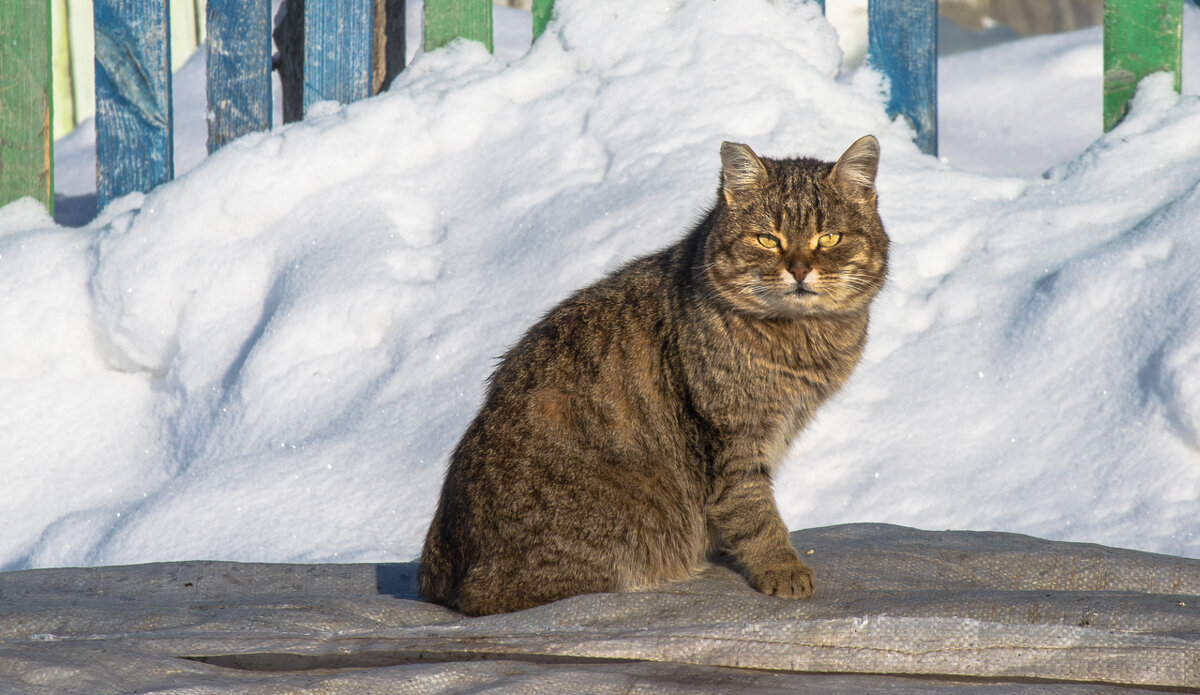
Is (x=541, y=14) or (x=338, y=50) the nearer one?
Result: (x=338, y=50)

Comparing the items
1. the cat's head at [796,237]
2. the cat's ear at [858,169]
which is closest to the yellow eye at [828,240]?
the cat's head at [796,237]

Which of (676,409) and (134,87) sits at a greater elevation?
(134,87)

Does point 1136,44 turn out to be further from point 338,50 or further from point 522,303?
point 338,50

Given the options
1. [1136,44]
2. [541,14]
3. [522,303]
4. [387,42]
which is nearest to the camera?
[522,303]

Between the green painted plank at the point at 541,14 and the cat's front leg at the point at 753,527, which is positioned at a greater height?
the green painted plank at the point at 541,14

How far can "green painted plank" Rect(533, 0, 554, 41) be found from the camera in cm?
494

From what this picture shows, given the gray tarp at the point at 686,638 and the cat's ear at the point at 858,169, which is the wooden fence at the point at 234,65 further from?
the gray tarp at the point at 686,638

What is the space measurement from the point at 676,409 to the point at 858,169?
0.80 m

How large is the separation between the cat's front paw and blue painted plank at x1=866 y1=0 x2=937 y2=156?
2.78 meters

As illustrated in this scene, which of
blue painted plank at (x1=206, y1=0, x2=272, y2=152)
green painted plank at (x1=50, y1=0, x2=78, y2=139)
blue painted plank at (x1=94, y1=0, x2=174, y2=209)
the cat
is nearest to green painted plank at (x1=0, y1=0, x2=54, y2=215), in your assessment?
blue painted plank at (x1=94, y1=0, x2=174, y2=209)

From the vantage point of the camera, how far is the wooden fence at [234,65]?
4.62 m

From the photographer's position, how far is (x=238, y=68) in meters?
4.73

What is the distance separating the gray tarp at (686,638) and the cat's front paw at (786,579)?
5 cm

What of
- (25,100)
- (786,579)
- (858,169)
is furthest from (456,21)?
(786,579)
